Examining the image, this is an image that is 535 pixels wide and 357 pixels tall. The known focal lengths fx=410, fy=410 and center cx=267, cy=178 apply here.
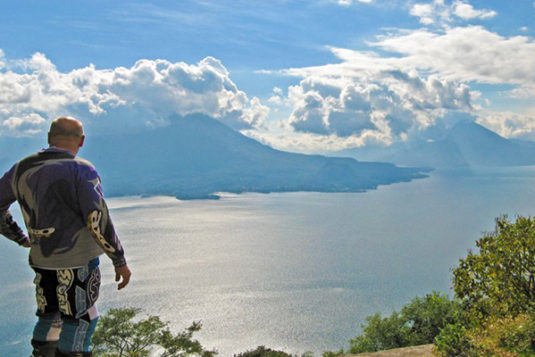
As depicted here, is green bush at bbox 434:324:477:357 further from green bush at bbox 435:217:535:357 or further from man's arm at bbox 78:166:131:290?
man's arm at bbox 78:166:131:290

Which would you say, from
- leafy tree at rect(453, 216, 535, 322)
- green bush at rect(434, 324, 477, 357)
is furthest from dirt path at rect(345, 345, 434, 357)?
leafy tree at rect(453, 216, 535, 322)

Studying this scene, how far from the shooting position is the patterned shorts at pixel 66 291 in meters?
3.64

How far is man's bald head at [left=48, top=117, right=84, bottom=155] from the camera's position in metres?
3.80

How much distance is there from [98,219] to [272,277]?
331 ft

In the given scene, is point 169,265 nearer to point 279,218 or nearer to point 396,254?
point 396,254

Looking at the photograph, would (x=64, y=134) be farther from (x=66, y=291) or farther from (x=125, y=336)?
(x=125, y=336)

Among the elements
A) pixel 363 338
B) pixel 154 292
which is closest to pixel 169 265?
pixel 154 292

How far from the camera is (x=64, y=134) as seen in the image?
3.83 meters

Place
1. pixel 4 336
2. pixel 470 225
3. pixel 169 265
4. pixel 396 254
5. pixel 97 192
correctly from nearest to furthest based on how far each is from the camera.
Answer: pixel 97 192, pixel 4 336, pixel 169 265, pixel 396 254, pixel 470 225

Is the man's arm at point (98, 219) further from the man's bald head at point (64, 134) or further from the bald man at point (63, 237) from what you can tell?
the man's bald head at point (64, 134)

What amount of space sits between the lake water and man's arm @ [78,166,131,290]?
62.1m

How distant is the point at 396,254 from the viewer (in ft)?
389

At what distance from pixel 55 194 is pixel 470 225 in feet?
590

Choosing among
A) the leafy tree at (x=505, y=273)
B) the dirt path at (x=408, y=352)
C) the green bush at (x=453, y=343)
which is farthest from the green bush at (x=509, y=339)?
the dirt path at (x=408, y=352)
